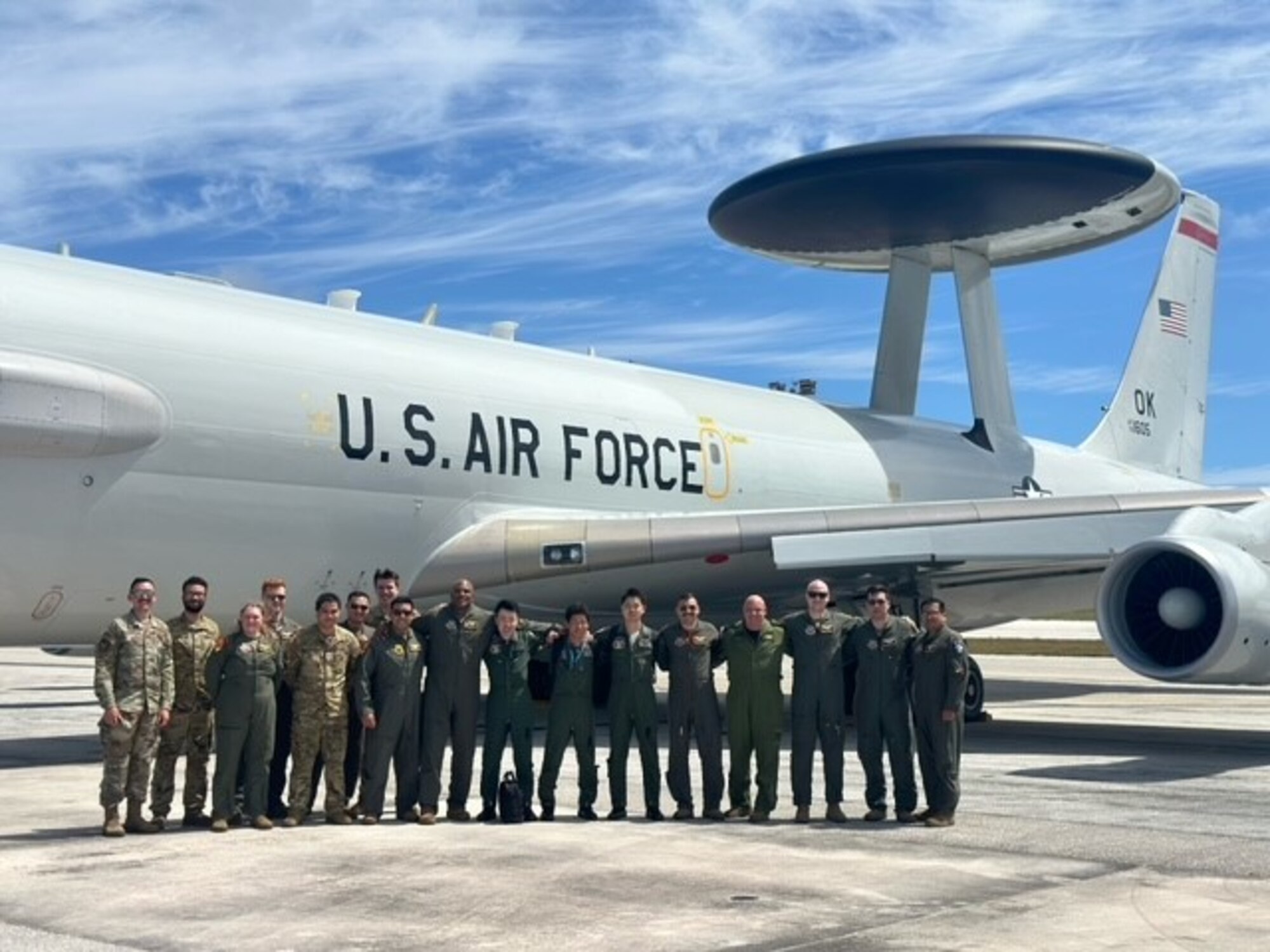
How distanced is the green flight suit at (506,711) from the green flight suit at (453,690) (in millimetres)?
108

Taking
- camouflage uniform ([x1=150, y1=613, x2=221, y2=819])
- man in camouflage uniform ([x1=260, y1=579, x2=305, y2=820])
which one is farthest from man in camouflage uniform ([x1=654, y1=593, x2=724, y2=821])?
camouflage uniform ([x1=150, y1=613, x2=221, y2=819])

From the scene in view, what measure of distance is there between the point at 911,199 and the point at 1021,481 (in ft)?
19.9

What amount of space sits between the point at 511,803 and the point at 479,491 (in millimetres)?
5748

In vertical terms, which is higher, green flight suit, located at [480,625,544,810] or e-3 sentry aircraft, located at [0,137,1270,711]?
e-3 sentry aircraft, located at [0,137,1270,711]

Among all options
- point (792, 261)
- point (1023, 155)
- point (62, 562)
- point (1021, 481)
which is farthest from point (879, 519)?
point (792, 261)

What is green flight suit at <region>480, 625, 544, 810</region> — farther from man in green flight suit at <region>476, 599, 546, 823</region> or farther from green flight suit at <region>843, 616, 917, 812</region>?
green flight suit at <region>843, 616, 917, 812</region>

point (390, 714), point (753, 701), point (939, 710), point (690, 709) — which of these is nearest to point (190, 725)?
point (390, 714)

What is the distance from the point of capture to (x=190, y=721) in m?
10.5

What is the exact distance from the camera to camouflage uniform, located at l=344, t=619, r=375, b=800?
1065 centimetres

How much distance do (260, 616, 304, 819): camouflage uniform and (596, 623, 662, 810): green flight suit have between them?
6.43 ft

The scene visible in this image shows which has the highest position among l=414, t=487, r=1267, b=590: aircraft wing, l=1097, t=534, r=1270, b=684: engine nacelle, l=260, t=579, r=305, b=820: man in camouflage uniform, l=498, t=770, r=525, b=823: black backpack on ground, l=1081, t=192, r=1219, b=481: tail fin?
l=1081, t=192, r=1219, b=481: tail fin

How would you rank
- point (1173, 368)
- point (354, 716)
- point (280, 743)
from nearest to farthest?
point (280, 743), point (354, 716), point (1173, 368)

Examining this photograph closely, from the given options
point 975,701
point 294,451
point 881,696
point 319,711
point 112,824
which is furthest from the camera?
point 975,701

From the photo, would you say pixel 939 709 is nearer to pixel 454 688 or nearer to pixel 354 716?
pixel 454 688
